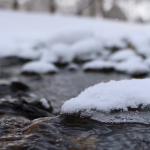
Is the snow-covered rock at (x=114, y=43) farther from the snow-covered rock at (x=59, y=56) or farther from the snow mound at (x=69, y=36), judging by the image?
the snow-covered rock at (x=59, y=56)

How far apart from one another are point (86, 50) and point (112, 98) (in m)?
5.04

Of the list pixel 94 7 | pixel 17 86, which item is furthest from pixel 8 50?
pixel 94 7

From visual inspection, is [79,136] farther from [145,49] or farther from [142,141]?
[145,49]

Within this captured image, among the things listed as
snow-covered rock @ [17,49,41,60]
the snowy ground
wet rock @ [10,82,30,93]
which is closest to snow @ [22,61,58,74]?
the snowy ground

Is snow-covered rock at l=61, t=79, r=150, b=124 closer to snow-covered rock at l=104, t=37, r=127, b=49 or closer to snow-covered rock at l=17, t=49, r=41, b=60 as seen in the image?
snow-covered rock at l=17, t=49, r=41, b=60

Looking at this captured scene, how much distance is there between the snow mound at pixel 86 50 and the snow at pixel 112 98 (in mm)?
4756

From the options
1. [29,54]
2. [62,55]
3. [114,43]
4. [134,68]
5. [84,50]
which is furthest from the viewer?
[114,43]

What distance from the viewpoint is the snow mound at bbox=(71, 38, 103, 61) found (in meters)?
6.58

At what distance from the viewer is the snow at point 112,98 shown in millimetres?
1646

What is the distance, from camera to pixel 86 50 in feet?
21.9

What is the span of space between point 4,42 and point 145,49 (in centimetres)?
492

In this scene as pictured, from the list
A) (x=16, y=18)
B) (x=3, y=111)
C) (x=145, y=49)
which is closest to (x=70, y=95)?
(x=3, y=111)

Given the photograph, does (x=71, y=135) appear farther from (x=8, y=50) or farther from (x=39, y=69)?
(x=8, y=50)

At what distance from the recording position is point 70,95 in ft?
10.8
